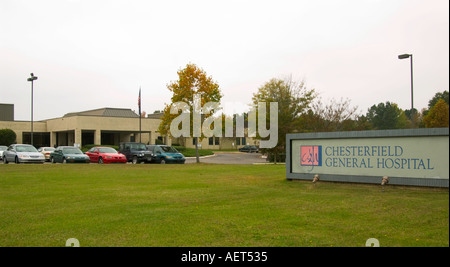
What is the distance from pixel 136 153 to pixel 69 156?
5301mm

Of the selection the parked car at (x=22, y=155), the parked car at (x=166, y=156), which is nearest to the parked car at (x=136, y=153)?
the parked car at (x=166, y=156)

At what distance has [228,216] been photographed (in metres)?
8.05

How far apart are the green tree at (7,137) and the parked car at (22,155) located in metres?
24.1

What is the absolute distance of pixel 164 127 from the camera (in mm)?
37781

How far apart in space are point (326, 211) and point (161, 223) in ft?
11.2

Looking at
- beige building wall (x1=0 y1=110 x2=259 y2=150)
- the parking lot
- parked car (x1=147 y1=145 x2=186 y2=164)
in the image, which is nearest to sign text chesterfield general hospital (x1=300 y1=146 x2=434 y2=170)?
parked car (x1=147 y1=145 x2=186 y2=164)

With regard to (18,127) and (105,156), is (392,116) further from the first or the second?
(18,127)

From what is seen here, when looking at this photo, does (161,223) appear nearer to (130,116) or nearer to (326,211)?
(326,211)

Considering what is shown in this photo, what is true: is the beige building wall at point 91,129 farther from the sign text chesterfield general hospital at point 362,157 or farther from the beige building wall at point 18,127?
the sign text chesterfield general hospital at point 362,157

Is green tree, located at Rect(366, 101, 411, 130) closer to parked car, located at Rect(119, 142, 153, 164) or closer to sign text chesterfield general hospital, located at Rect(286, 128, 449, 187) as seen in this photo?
sign text chesterfield general hospital, located at Rect(286, 128, 449, 187)

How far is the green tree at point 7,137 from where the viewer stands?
5181 cm

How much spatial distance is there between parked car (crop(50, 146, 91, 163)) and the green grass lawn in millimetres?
17453
